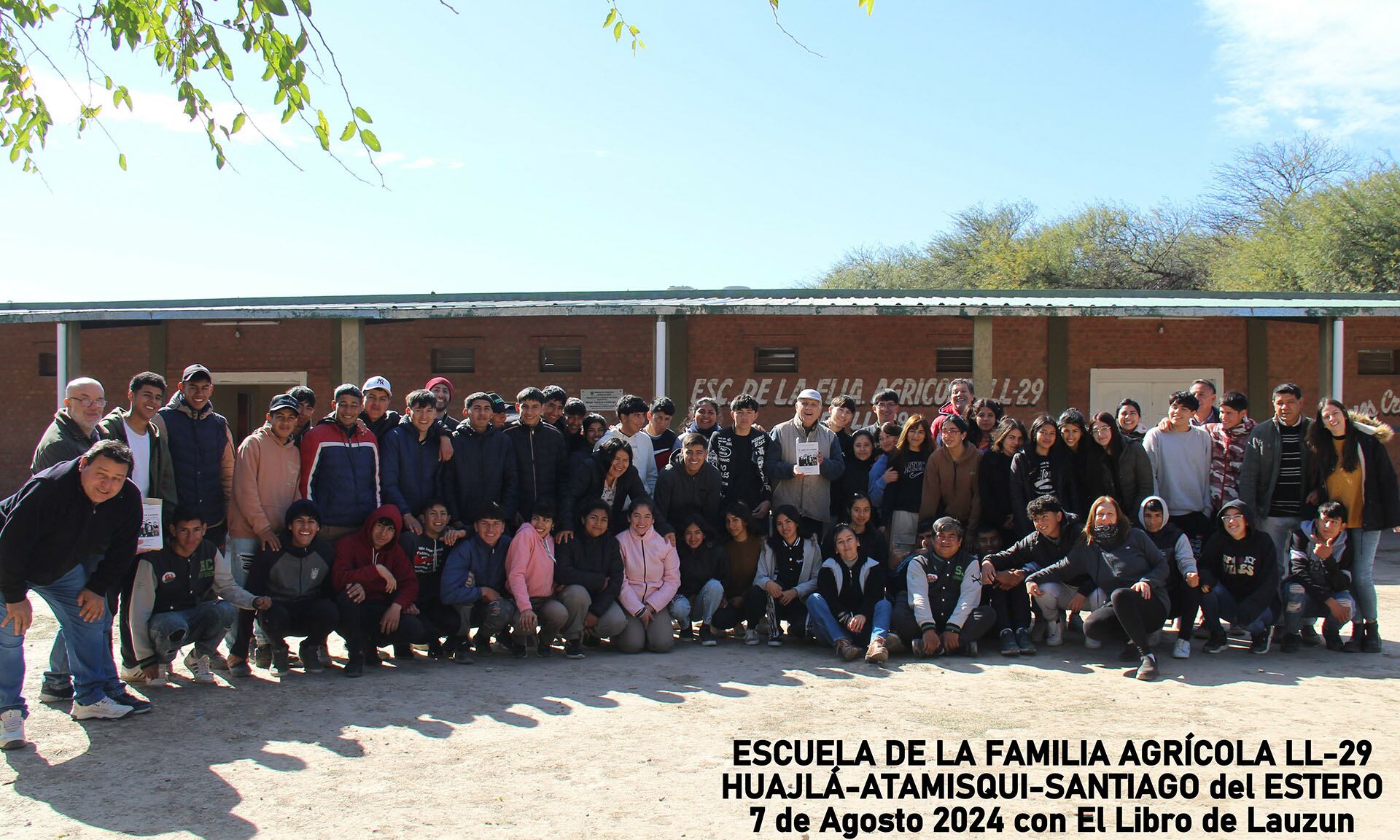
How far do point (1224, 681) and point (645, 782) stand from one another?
364 cm

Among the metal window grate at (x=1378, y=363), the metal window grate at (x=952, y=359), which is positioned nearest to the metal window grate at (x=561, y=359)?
the metal window grate at (x=952, y=359)

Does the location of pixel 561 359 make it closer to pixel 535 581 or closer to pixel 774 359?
pixel 774 359

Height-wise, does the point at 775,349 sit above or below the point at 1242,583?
above

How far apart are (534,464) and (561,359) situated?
30.1ft

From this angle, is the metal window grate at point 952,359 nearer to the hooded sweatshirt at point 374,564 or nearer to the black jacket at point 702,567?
the black jacket at point 702,567

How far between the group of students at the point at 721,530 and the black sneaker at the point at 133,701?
18.2 inches

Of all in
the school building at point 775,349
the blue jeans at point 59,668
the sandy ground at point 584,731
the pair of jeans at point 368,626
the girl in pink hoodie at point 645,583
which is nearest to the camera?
the sandy ground at point 584,731

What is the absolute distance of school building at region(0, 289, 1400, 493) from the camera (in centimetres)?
1491

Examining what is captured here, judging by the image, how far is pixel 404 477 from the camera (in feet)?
22.1

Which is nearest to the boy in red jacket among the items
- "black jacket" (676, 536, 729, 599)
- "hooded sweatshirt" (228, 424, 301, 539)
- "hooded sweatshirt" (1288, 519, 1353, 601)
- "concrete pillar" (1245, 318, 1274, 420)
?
"hooded sweatshirt" (228, 424, 301, 539)

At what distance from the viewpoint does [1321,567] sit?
6.61 metres

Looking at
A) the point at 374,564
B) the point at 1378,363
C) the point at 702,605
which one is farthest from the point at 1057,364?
the point at 374,564

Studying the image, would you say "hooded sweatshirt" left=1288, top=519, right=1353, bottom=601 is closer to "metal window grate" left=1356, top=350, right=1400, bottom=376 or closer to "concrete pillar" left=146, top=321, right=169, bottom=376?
"metal window grate" left=1356, top=350, right=1400, bottom=376

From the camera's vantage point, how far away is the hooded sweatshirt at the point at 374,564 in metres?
6.23
